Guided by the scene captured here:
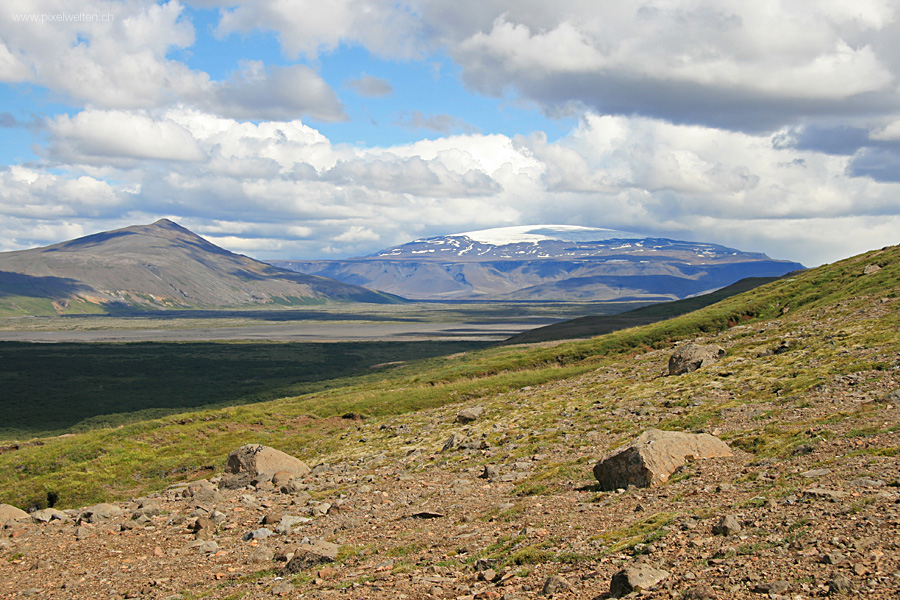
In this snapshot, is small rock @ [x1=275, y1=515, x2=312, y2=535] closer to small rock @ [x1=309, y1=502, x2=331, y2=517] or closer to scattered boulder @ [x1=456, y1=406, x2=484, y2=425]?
small rock @ [x1=309, y1=502, x2=331, y2=517]

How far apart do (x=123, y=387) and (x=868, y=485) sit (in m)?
141

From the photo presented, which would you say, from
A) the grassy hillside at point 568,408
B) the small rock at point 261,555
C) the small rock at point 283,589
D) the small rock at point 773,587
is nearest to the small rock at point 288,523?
the small rock at point 261,555

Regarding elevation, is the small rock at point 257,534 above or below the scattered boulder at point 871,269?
below

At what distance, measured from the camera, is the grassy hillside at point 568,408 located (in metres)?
31.9

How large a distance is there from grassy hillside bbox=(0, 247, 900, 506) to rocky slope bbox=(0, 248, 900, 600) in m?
0.31

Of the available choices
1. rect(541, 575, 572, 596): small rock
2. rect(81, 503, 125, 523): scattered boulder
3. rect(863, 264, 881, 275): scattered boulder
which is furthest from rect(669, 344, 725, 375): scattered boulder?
rect(81, 503, 125, 523): scattered boulder

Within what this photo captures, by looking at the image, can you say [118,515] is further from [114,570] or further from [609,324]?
[609,324]

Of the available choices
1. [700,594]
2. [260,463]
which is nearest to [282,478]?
[260,463]

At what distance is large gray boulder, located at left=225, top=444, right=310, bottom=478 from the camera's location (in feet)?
114

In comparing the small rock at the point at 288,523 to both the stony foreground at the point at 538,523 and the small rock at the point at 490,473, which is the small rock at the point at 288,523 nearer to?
the stony foreground at the point at 538,523

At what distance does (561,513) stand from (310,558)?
8300 mm

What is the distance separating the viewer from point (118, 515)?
2853 centimetres

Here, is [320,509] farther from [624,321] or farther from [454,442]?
[624,321]

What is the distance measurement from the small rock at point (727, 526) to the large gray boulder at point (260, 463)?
25.1 meters
